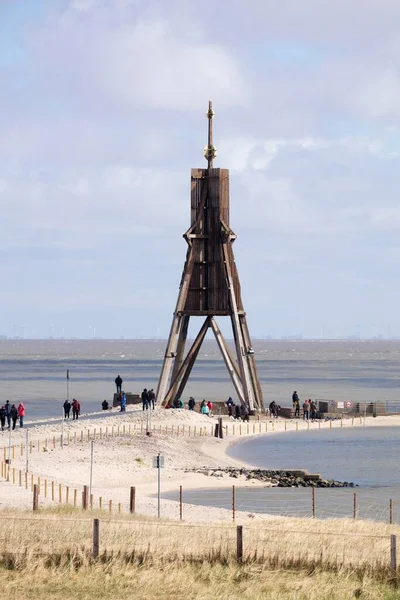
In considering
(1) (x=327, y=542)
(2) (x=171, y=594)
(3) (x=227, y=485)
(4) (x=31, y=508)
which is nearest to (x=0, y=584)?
(2) (x=171, y=594)

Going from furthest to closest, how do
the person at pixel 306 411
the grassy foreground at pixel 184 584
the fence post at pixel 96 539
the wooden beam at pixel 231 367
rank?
the person at pixel 306 411 < the wooden beam at pixel 231 367 < the fence post at pixel 96 539 < the grassy foreground at pixel 184 584

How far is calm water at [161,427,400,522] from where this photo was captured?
4009 cm

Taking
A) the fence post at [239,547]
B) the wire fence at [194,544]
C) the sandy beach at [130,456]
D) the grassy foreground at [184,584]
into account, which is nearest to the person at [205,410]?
the sandy beach at [130,456]

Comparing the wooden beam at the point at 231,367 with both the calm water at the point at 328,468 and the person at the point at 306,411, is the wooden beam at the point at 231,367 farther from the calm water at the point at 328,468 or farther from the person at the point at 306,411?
the person at the point at 306,411

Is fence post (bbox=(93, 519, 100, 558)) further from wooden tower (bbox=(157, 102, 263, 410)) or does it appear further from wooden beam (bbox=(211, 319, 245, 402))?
wooden beam (bbox=(211, 319, 245, 402))

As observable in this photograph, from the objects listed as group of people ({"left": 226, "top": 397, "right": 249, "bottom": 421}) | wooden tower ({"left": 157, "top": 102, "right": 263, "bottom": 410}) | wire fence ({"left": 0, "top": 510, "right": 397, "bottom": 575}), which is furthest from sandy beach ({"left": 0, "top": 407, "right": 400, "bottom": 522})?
wire fence ({"left": 0, "top": 510, "right": 397, "bottom": 575})

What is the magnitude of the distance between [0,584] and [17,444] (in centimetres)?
2867

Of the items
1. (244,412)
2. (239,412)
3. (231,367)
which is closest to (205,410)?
(239,412)

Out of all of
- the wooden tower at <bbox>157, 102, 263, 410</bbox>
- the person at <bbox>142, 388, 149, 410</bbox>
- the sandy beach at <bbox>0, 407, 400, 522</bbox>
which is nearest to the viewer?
the sandy beach at <bbox>0, 407, 400, 522</bbox>

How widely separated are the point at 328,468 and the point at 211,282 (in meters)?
18.1

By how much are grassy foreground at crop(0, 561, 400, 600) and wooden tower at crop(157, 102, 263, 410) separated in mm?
40716

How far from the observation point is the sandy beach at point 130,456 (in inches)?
1501

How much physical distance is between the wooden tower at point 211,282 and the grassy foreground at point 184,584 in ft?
134

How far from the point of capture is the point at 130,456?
51812mm
